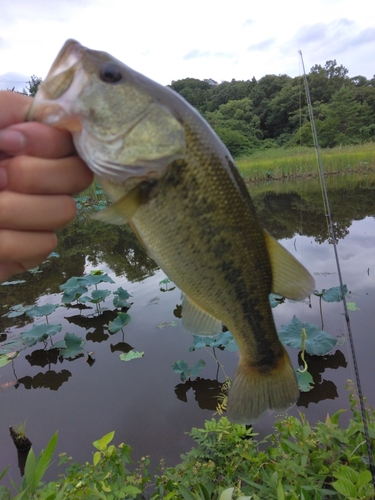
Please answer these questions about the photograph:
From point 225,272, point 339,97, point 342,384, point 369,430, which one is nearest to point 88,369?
point 342,384

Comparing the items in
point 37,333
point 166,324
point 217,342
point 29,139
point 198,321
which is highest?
point 29,139

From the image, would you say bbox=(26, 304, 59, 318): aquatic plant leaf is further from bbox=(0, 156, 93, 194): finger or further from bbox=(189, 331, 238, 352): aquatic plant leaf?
bbox=(0, 156, 93, 194): finger

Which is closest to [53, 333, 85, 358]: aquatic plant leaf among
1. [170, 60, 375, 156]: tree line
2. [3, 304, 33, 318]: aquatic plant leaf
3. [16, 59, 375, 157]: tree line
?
[3, 304, 33, 318]: aquatic plant leaf

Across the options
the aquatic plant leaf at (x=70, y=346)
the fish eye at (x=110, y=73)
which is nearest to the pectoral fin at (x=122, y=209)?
the fish eye at (x=110, y=73)

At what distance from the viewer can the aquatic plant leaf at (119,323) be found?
19.1 feet

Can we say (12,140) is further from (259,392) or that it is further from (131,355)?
(131,355)

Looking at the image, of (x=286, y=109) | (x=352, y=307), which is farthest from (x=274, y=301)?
(x=286, y=109)

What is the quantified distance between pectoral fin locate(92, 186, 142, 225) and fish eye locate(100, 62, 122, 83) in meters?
0.41

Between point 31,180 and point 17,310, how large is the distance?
22.5ft

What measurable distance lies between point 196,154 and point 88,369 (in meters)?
4.70

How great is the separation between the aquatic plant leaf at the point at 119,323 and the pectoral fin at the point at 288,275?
186 inches

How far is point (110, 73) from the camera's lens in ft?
4.09

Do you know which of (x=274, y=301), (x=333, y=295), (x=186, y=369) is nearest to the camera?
(x=186, y=369)

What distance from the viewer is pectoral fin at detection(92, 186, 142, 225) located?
1248mm
